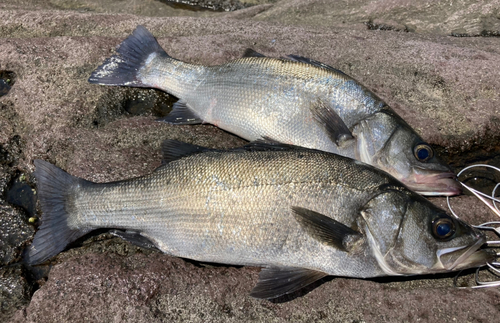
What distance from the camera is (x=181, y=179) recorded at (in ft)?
9.36

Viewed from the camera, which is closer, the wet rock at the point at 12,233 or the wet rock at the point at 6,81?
the wet rock at the point at 12,233

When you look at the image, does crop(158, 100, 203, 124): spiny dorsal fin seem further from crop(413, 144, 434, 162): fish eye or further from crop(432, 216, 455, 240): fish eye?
crop(432, 216, 455, 240): fish eye

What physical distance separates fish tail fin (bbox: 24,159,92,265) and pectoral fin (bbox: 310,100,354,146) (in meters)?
2.15

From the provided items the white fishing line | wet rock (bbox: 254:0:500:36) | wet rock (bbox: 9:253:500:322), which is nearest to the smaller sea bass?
wet rock (bbox: 9:253:500:322)

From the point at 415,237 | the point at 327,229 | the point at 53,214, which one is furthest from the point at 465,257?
the point at 53,214

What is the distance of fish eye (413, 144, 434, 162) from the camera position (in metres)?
3.28

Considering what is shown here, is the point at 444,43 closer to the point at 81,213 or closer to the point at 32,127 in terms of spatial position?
the point at 81,213

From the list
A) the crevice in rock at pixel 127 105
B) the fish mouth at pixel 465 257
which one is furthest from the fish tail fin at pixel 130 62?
the fish mouth at pixel 465 257

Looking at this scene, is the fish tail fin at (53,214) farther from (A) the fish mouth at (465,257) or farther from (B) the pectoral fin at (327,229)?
(A) the fish mouth at (465,257)

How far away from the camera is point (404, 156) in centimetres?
331

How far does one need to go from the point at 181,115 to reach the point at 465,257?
2.87 metres

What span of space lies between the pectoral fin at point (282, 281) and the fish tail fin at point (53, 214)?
1479 mm

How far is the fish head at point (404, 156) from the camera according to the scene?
10.8 feet

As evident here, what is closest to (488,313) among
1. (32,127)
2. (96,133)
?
(96,133)
